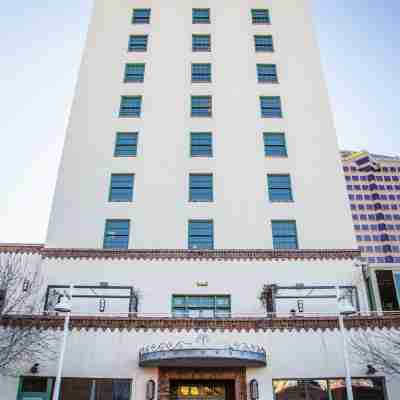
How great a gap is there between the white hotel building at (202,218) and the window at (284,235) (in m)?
0.06

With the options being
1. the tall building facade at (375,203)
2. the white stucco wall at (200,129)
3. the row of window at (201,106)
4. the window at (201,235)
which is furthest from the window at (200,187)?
the tall building facade at (375,203)

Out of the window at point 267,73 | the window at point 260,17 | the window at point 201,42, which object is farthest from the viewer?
the window at point 260,17

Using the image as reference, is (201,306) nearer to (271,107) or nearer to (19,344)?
(19,344)

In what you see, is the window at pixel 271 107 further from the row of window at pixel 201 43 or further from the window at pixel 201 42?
the window at pixel 201 42

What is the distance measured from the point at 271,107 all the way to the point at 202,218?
8.52 meters

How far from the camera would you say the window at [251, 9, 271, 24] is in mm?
29556

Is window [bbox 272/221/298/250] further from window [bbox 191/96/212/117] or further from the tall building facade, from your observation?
the tall building facade

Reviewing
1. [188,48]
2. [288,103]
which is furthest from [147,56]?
[288,103]

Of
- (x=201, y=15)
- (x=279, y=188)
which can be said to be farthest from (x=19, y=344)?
(x=201, y=15)

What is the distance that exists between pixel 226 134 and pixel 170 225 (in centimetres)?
649

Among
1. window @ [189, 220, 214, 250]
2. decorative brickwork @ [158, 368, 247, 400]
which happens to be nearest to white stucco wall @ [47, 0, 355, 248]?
window @ [189, 220, 214, 250]

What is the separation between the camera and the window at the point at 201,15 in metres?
29.5

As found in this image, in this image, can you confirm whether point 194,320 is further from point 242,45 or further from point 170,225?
point 242,45

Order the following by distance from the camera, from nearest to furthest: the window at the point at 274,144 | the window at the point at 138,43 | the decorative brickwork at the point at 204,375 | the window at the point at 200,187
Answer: the decorative brickwork at the point at 204,375 → the window at the point at 200,187 → the window at the point at 274,144 → the window at the point at 138,43
